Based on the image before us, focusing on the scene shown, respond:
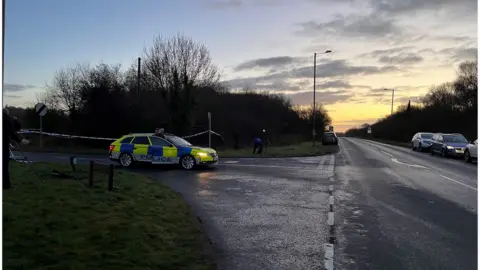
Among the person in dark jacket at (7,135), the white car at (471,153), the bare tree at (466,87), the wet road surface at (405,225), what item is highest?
the bare tree at (466,87)

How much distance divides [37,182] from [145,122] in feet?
83.2

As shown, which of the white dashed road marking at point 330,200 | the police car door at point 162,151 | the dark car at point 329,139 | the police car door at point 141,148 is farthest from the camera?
the dark car at point 329,139

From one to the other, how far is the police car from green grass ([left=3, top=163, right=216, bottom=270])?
7.27 metres

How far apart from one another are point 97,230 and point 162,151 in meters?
11.5

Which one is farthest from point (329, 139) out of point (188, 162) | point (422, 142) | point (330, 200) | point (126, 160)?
point (330, 200)

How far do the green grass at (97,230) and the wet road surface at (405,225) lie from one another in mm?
2134

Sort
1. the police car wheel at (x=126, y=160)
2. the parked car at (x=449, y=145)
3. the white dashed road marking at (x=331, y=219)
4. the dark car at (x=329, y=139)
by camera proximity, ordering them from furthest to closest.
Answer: the dark car at (x=329, y=139) < the parked car at (x=449, y=145) < the police car wheel at (x=126, y=160) < the white dashed road marking at (x=331, y=219)

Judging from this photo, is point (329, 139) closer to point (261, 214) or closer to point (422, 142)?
point (422, 142)

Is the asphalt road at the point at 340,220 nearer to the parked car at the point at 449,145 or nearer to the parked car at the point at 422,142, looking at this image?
the parked car at the point at 449,145

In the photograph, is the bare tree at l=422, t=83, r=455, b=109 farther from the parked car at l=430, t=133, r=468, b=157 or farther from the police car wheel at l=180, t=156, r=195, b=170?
the police car wheel at l=180, t=156, r=195, b=170

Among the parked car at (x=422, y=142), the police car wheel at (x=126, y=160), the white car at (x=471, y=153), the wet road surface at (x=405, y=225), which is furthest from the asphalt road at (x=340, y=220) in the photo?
the parked car at (x=422, y=142)

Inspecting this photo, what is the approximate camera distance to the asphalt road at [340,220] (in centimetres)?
566

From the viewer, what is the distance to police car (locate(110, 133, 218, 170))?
17.7 m

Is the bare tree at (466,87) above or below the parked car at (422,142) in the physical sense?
above
